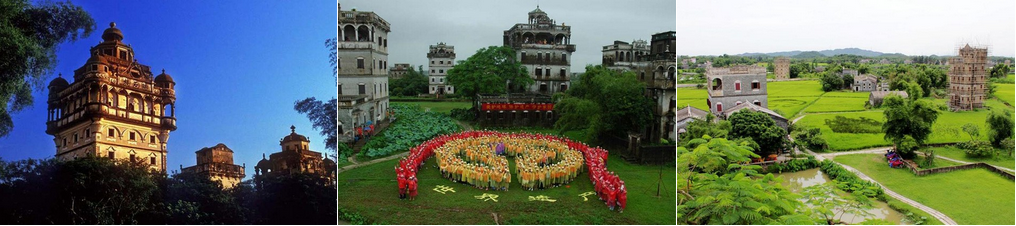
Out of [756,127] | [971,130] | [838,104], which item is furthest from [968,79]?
[756,127]

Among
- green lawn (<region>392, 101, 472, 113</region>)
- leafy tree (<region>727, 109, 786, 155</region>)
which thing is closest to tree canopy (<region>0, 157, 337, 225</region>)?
green lawn (<region>392, 101, 472, 113</region>)

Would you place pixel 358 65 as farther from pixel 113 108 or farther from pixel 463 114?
pixel 113 108

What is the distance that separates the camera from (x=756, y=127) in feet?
18.5

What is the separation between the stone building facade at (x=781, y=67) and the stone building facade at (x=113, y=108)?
5922mm

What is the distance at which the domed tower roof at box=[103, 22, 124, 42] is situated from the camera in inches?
183

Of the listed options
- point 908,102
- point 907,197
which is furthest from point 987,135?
point 907,197

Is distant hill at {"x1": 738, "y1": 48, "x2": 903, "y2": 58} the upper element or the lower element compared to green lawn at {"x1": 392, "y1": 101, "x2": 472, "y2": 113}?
upper

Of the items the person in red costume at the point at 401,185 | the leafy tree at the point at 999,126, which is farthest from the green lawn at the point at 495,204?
the leafy tree at the point at 999,126

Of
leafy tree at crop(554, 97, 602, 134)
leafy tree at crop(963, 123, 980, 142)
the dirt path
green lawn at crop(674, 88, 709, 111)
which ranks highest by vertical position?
green lawn at crop(674, 88, 709, 111)

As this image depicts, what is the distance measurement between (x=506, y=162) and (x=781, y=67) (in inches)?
125

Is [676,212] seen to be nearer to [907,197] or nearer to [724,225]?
[724,225]

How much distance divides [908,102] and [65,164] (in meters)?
8.56

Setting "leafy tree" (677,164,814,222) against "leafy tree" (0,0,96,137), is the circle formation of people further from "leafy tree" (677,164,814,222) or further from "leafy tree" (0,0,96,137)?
"leafy tree" (0,0,96,137)

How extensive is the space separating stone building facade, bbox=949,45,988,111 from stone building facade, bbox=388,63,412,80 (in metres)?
5.88
